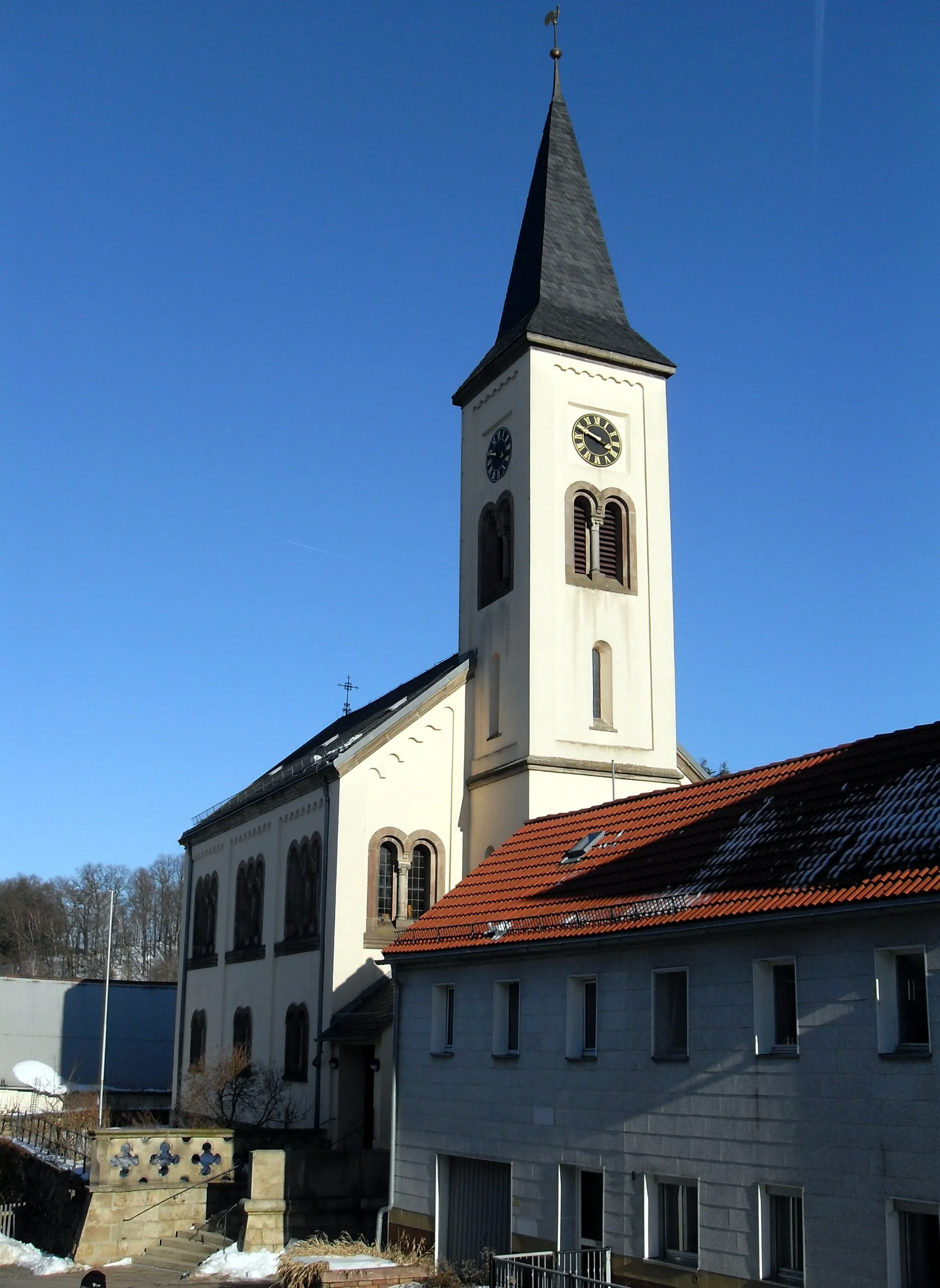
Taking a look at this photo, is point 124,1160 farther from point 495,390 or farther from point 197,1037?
point 495,390

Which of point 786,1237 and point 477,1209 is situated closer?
point 786,1237

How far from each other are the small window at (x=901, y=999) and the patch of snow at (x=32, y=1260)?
18571 mm

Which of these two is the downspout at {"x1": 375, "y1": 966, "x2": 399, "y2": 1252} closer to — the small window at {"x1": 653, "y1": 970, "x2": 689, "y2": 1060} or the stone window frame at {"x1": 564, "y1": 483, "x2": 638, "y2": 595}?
the small window at {"x1": 653, "y1": 970, "x2": 689, "y2": 1060}

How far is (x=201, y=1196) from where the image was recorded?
28344 millimetres

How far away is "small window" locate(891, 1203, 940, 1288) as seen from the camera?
14062 millimetres

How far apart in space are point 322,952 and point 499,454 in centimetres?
1349

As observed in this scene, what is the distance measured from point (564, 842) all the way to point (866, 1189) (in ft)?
31.6

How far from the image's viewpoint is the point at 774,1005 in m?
16.5

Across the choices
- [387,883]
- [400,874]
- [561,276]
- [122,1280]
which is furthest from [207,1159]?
[561,276]

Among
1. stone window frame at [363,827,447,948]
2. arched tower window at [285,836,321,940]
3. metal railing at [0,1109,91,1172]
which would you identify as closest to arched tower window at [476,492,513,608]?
stone window frame at [363,827,447,948]

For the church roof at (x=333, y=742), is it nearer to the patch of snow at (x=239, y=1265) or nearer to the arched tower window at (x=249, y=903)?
the arched tower window at (x=249, y=903)

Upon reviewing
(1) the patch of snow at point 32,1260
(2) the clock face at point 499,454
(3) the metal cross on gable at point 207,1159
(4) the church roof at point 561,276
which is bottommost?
(1) the patch of snow at point 32,1260

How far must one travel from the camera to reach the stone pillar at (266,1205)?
25.2 metres

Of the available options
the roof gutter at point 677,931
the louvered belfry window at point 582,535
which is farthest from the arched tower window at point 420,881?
the roof gutter at point 677,931
